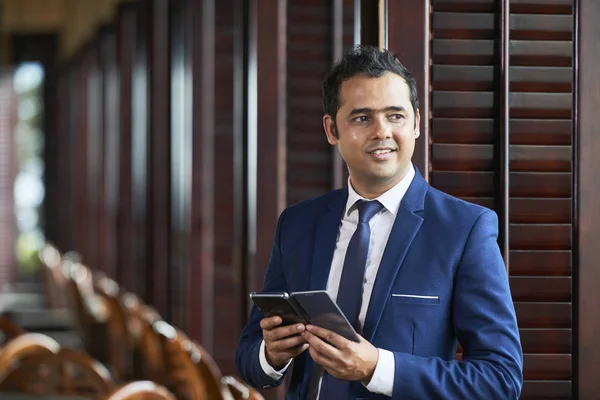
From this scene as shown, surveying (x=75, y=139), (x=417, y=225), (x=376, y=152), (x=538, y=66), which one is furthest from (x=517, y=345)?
(x=75, y=139)

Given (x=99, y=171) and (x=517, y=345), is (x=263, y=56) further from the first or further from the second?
(x=99, y=171)

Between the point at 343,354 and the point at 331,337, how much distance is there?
3 cm

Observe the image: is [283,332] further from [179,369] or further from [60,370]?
[60,370]

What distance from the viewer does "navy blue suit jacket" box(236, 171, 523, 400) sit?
1.54m

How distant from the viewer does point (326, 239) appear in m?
1.71

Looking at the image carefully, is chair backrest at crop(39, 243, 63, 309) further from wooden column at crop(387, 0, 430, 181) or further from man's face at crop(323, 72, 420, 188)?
man's face at crop(323, 72, 420, 188)

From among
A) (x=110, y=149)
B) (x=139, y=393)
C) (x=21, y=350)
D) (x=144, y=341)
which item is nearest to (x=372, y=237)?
(x=139, y=393)

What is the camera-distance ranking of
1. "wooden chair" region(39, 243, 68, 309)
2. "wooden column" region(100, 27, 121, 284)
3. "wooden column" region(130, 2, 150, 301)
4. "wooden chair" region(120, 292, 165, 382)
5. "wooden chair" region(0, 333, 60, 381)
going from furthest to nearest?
"wooden column" region(100, 27, 121, 284) < "wooden chair" region(39, 243, 68, 309) < "wooden column" region(130, 2, 150, 301) < "wooden chair" region(120, 292, 165, 382) < "wooden chair" region(0, 333, 60, 381)

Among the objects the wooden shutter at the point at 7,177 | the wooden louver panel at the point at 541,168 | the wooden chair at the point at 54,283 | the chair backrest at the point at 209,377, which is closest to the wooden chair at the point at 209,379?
the chair backrest at the point at 209,377

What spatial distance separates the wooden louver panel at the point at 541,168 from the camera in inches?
80.4

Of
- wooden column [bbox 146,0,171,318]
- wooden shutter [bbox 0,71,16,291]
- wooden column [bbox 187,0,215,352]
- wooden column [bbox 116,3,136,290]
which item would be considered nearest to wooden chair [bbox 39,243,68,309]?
wooden column [bbox 116,3,136,290]

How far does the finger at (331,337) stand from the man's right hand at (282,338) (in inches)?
1.3

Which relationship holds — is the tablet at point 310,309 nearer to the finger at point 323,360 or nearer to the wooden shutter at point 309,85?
the finger at point 323,360

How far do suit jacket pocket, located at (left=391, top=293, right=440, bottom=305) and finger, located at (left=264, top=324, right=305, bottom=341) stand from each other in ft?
0.50
